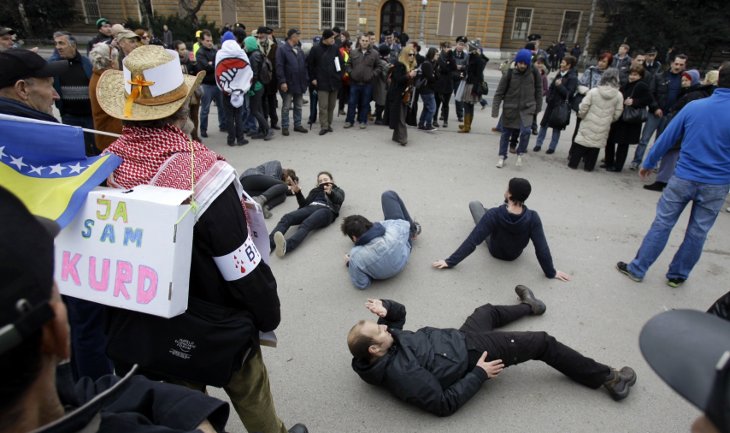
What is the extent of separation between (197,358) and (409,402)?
4.73ft

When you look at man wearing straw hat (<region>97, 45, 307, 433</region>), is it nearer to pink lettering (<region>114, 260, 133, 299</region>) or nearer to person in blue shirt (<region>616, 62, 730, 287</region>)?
pink lettering (<region>114, 260, 133, 299</region>)

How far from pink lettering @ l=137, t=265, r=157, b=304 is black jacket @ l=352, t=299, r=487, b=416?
1.50 m

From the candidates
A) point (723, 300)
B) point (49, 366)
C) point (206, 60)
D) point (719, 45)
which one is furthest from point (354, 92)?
point (719, 45)

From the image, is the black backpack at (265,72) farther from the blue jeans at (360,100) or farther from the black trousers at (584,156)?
the black trousers at (584,156)

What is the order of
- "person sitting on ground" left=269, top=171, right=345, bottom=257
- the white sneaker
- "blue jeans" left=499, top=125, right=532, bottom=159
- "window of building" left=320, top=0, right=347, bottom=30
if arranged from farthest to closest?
"window of building" left=320, top=0, right=347, bottom=30 < "blue jeans" left=499, top=125, right=532, bottom=159 < "person sitting on ground" left=269, top=171, right=345, bottom=257 < the white sneaker

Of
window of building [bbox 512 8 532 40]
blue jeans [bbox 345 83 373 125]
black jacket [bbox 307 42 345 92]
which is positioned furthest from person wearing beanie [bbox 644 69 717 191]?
window of building [bbox 512 8 532 40]

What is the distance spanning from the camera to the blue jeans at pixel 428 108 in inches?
355

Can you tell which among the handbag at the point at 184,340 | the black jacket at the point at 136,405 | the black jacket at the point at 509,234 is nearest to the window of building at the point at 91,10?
the black jacket at the point at 509,234

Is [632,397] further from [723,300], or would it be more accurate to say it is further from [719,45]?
[719,45]

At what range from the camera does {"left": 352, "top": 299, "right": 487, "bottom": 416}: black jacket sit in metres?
2.54

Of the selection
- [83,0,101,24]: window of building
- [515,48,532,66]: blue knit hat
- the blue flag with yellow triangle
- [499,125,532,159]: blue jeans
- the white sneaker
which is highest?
[83,0,101,24]: window of building

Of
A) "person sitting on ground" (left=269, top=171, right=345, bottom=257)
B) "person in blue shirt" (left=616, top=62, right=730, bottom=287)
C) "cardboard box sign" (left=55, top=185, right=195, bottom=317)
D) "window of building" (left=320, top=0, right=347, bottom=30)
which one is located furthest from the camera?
"window of building" (left=320, top=0, right=347, bottom=30)

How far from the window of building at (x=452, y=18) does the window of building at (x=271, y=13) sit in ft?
37.0

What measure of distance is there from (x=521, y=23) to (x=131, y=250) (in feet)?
113
